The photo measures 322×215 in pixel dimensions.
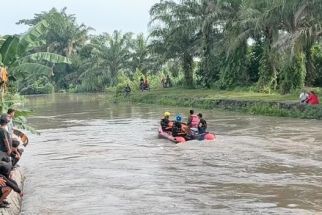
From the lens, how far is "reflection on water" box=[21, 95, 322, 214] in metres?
11.2

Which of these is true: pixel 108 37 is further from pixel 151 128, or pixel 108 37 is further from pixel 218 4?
pixel 151 128

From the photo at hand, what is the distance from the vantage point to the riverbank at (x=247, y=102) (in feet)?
89.4

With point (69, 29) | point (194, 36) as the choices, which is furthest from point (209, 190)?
point (69, 29)

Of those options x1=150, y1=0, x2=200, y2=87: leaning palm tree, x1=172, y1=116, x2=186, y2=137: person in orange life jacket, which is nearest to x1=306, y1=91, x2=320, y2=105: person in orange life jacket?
x1=172, y1=116, x2=186, y2=137: person in orange life jacket

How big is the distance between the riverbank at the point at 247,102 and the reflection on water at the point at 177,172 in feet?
Result: 5.40

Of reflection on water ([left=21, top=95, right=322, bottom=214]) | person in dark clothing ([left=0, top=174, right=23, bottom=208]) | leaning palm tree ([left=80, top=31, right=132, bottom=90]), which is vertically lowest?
reflection on water ([left=21, top=95, right=322, bottom=214])

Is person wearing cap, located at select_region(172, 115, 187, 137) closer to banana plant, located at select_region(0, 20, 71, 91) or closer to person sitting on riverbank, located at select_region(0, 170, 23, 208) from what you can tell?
banana plant, located at select_region(0, 20, 71, 91)

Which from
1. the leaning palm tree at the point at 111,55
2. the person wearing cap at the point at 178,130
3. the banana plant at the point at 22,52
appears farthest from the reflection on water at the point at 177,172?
the leaning palm tree at the point at 111,55

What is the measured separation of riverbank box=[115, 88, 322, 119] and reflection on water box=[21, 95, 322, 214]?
5.40 feet

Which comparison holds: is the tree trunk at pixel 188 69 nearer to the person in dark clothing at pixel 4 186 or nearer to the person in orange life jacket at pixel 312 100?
the person in orange life jacket at pixel 312 100

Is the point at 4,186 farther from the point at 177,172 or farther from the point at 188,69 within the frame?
the point at 188,69

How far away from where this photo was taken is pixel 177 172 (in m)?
14.7

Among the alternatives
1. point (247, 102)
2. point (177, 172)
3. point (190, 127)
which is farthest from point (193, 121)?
point (247, 102)

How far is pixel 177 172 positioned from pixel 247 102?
17.9m
